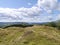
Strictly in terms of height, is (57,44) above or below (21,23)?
below

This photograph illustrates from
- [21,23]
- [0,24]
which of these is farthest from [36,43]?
[0,24]

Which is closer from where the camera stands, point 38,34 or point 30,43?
point 30,43

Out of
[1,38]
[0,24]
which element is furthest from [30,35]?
[0,24]

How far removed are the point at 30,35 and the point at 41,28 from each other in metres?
4.94

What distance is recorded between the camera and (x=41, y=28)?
27.1 m

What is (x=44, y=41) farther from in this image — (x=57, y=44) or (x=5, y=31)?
(x=5, y=31)

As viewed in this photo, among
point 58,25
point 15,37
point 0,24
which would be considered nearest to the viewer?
point 15,37

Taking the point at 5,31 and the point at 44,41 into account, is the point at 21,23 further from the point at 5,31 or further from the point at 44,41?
the point at 44,41

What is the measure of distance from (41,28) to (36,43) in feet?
22.0

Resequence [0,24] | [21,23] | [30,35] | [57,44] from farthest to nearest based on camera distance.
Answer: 1. [0,24]
2. [21,23]
3. [30,35]
4. [57,44]

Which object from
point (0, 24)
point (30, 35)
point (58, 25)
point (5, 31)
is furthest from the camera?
point (0, 24)

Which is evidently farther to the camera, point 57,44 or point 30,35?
point 30,35

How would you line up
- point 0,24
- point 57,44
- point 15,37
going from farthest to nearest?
point 0,24
point 15,37
point 57,44

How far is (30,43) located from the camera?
20797mm
